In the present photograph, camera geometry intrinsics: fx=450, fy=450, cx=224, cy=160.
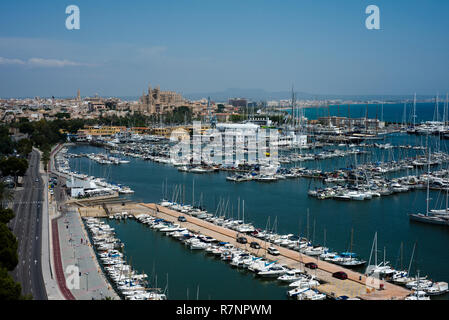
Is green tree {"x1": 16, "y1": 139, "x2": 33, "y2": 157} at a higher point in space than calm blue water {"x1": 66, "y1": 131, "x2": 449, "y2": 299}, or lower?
higher

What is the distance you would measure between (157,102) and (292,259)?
5448 centimetres

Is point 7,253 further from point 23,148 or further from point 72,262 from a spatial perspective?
point 23,148

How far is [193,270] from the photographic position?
10.1 meters

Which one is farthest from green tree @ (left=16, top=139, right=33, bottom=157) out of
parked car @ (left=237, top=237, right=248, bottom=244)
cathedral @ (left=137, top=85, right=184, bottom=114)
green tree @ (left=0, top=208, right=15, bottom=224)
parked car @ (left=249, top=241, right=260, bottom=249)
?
cathedral @ (left=137, top=85, right=184, bottom=114)

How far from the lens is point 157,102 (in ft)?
205

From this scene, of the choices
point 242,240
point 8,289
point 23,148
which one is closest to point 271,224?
point 242,240

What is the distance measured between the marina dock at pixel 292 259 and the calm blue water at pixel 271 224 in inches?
34.6

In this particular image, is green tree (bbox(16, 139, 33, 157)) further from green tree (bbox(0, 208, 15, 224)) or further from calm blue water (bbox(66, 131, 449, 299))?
green tree (bbox(0, 208, 15, 224))

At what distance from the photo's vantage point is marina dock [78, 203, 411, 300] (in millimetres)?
8352

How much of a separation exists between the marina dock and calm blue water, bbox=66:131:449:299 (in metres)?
0.88

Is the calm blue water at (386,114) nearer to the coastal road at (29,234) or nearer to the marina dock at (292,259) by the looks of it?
the marina dock at (292,259)

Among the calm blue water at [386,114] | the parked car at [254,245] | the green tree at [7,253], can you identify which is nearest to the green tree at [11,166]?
the green tree at [7,253]
